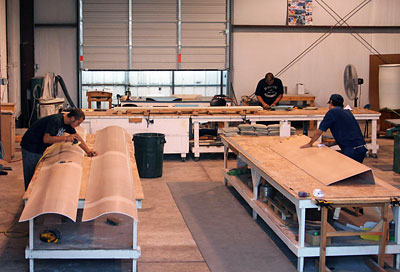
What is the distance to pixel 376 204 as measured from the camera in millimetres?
5680

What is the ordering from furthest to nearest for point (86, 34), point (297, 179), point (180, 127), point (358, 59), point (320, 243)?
1. point (358, 59)
2. point (86, 34)
3. point (180, 127)
4. point (297, 179)
5. point (320, 243)

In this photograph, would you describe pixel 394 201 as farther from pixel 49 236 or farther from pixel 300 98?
pixel 300 98

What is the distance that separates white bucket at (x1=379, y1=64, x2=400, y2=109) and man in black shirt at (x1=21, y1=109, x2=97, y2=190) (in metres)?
9.08

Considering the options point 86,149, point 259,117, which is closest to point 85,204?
point 86,149

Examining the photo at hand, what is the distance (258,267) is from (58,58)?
1252 centimetres

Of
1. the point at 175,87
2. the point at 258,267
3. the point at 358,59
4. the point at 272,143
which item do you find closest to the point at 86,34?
the point at 175,87

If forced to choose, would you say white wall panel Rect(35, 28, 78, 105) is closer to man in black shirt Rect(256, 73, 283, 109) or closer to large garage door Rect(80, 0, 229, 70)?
large garage door Rect(80, 0, 229, 70)

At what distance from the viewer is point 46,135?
22.7ft

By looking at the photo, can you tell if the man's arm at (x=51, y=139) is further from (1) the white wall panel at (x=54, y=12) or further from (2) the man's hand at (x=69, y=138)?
(1) the white wall panel at (x=54, y=12)

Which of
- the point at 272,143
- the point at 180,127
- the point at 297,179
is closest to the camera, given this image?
the point at 297,179

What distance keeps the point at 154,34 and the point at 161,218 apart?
10252 millimetres

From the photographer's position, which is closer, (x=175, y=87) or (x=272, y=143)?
(x=272, y=143)

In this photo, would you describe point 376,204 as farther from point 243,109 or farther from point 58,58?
point 58,58

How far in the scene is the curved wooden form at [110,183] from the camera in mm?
5273
